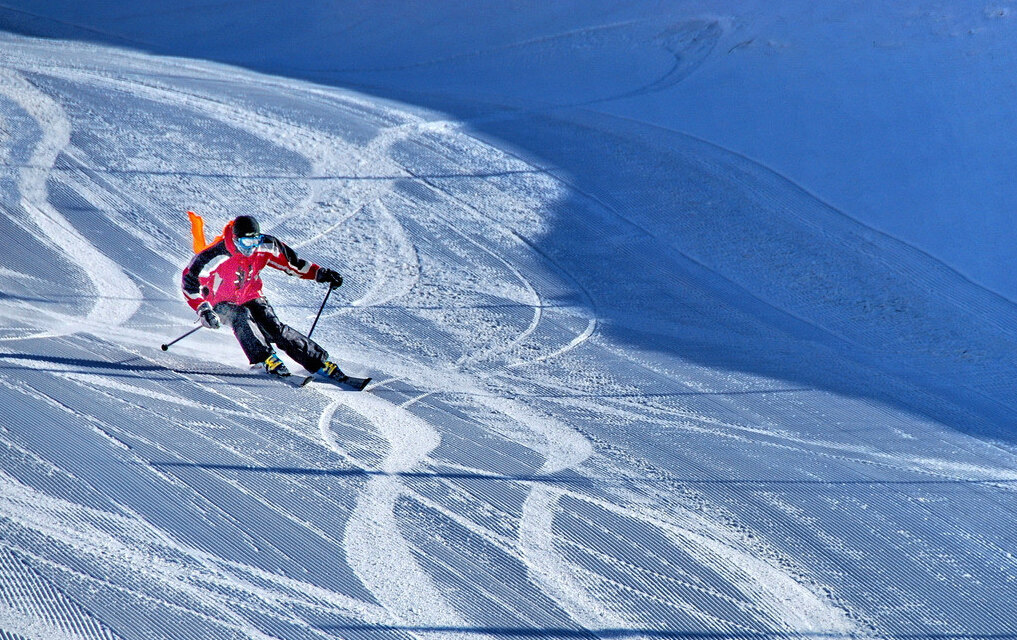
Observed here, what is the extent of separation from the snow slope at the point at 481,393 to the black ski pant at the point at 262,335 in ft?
0.79

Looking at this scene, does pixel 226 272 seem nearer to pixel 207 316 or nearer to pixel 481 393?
pixel 207 316

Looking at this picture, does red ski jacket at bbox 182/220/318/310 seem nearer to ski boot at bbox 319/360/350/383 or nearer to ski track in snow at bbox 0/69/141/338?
ski boot at bbox 319/360/350/383

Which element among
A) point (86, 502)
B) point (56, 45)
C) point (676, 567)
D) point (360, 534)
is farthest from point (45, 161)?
point (676, 567)

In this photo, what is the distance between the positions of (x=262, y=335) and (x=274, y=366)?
260mm

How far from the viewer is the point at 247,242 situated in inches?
253

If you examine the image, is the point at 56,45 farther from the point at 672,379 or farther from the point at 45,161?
the point at 672,379

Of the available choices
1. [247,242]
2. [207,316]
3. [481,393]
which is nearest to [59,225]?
[207,316]

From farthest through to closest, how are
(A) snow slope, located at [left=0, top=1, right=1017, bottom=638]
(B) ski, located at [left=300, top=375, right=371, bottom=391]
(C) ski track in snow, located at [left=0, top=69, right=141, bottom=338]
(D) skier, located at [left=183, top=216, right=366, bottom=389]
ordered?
(C) ski track in snow, located at [left=0, top=69, right=141, bottom=338], (B) ski, located at [left=300, top=375, right=371, bottom=391], (D) skier, located at [left=183, top=216, right=366, bottom=389], (A) snow slope, located at [left=0, top=1, right=1017, bottom=638]

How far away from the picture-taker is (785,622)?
177 inches

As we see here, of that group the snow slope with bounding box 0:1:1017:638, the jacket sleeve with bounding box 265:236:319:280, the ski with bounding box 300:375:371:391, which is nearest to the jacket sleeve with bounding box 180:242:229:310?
the jacket sleeve with bounding box 265:236:319:280

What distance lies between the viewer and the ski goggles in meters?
6.41

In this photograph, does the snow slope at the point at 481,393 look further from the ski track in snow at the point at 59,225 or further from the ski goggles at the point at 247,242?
the ski goggles at the point at 247,242

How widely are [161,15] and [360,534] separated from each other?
59.1 ft

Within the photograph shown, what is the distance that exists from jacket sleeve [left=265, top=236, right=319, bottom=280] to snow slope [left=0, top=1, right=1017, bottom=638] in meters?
0.87
